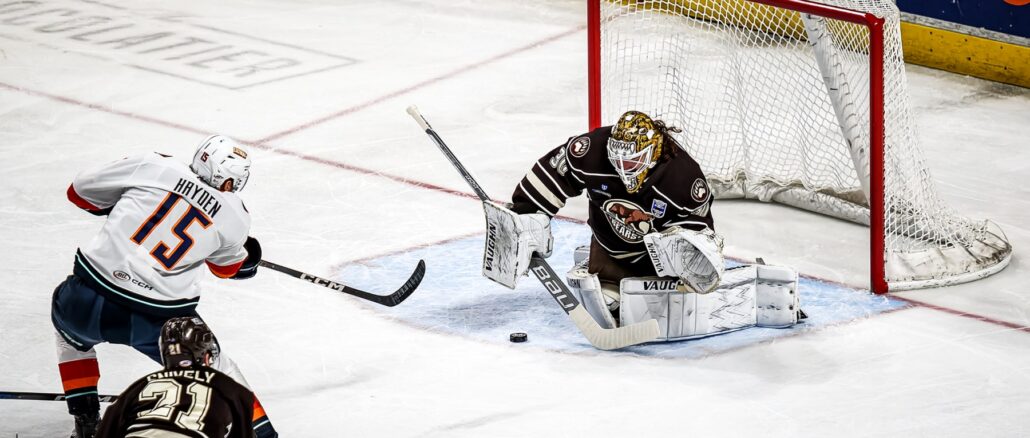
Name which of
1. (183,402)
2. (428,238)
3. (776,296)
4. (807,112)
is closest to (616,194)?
(776,296)

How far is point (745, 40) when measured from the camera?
6398 mm

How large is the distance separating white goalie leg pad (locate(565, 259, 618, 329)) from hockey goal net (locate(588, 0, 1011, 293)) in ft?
3.36

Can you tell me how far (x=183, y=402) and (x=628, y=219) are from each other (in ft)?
6.56

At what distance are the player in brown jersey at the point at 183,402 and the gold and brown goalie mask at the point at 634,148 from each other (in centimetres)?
169

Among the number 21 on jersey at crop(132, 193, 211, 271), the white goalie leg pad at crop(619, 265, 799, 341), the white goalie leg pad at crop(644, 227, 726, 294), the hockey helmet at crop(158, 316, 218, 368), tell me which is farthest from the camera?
the white goalie leg pad at crop(619, 265, 799, 341)

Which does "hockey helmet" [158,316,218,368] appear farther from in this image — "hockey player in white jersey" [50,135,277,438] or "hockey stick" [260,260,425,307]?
"hockey stick" [260,260,425,307]

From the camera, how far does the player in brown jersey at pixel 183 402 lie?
315 centimetres

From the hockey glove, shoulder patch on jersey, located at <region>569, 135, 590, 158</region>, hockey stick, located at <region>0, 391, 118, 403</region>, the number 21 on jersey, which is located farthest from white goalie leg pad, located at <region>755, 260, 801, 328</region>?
hockey stick, located at <region>0, 391, 118, 403</region>

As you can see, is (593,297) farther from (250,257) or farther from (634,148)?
(250,257)

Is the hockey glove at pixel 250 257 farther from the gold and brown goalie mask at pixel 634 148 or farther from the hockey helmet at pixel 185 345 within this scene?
the gold and brown goalie mask at pixel 634 148

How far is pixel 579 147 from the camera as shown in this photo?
4.86m

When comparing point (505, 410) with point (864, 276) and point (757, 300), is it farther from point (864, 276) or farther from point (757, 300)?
point (864, 276)

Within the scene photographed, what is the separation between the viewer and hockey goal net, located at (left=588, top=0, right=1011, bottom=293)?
536 cm

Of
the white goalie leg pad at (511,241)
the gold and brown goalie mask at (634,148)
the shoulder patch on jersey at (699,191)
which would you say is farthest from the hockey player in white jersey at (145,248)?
the shoulder patch on jersey at (699,191)
